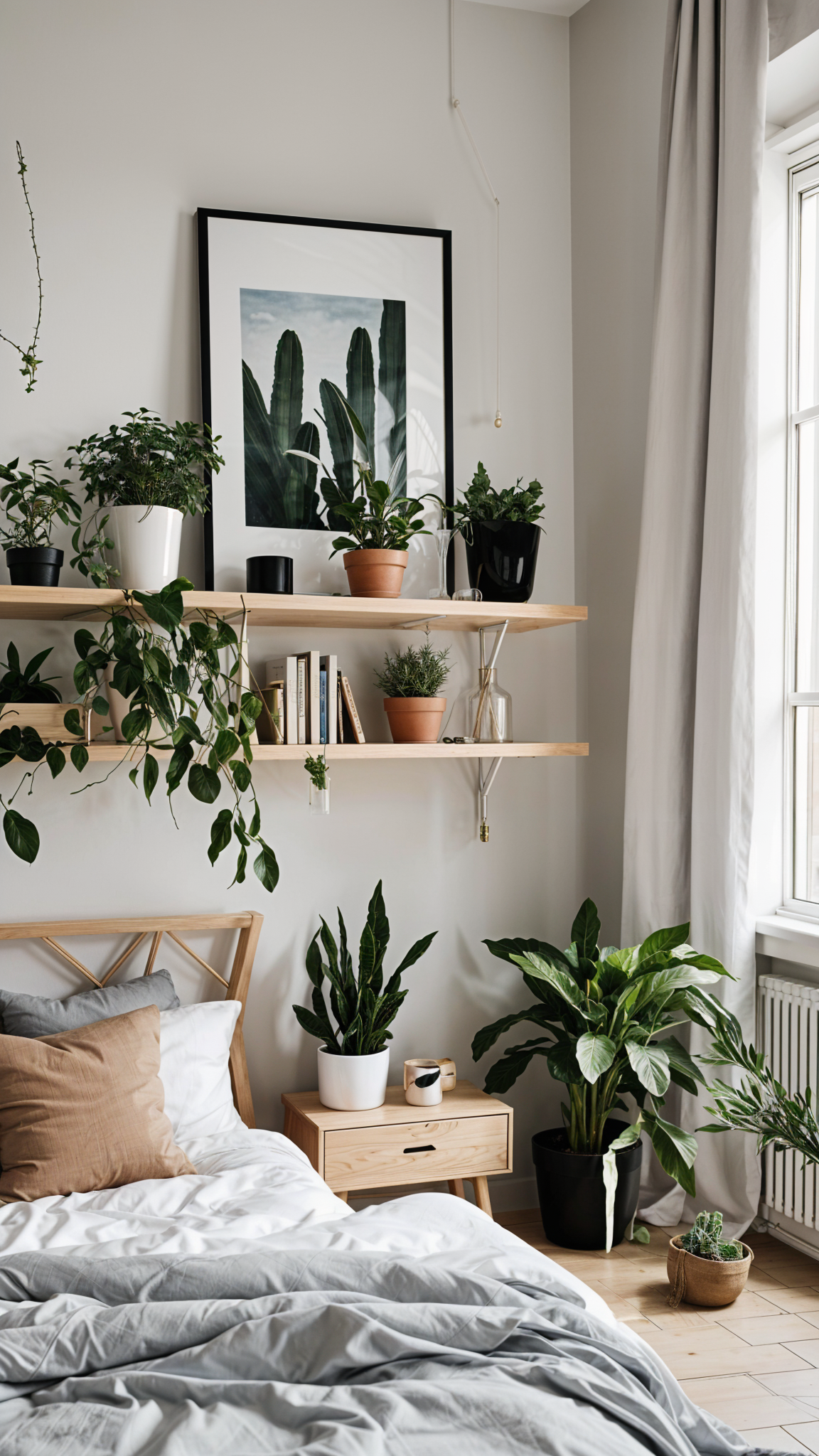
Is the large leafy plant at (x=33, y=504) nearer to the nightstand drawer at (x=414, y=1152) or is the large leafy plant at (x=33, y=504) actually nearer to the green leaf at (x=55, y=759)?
the green leaf at (x=55, y=759)

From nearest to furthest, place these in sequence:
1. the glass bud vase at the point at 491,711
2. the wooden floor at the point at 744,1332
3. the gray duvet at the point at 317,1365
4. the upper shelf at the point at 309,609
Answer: the gray duvet at the point at 317,1365, the wooden floor at the point at 744,1332, the upper shelf at the point at 309,609, the glass bud vase at the point at 491,711

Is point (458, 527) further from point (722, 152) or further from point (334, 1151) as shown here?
point (334, 1151)

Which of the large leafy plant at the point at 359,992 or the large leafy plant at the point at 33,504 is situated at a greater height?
the large leafy plant at the point at 33,504

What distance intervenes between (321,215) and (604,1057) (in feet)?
7.47

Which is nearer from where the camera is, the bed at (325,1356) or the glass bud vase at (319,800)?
the bed at (325,1356)

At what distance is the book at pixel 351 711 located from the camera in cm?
289

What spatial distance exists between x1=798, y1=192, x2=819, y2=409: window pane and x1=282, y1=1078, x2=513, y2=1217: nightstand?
6.23ft

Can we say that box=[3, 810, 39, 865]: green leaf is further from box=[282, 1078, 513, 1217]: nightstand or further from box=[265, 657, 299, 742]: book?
box=[282, 1078, 513, 1217]: nightstand

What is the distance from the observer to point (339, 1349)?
4.78 feet

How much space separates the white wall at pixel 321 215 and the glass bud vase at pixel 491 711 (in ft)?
0.57

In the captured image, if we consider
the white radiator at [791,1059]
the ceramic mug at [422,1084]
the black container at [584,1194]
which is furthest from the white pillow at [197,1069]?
the white radiator at [791,1059]

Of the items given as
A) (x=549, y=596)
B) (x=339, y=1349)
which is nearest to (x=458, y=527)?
(x=549, y=596)

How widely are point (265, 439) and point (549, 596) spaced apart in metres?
0.94

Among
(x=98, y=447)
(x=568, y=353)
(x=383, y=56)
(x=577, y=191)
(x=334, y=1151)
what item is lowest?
(x=334, y=1151)
